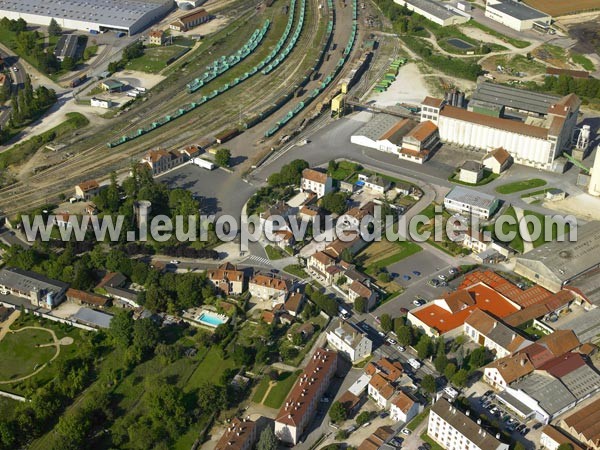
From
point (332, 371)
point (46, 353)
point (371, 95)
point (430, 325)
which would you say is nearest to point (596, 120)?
point (371, 95)

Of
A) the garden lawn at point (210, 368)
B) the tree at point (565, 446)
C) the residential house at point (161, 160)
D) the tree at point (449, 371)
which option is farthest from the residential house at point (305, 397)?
the residential house at point (161, 160)

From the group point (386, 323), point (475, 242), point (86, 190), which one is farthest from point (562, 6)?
point (386, 323)

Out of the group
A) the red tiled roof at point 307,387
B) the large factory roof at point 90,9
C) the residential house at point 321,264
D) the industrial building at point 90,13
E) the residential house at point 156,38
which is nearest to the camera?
the red tiled roof at point 307,387

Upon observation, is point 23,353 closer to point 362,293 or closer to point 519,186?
point 362,293

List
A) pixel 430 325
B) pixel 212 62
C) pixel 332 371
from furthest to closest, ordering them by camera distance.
Answer: pixel 212 62
pixel 430 325
pixel 332 371

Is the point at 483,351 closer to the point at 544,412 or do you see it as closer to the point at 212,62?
the point at 544,412

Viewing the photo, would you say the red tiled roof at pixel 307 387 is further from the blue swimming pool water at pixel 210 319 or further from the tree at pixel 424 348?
the blue swimming pool water at pixel 210 319
